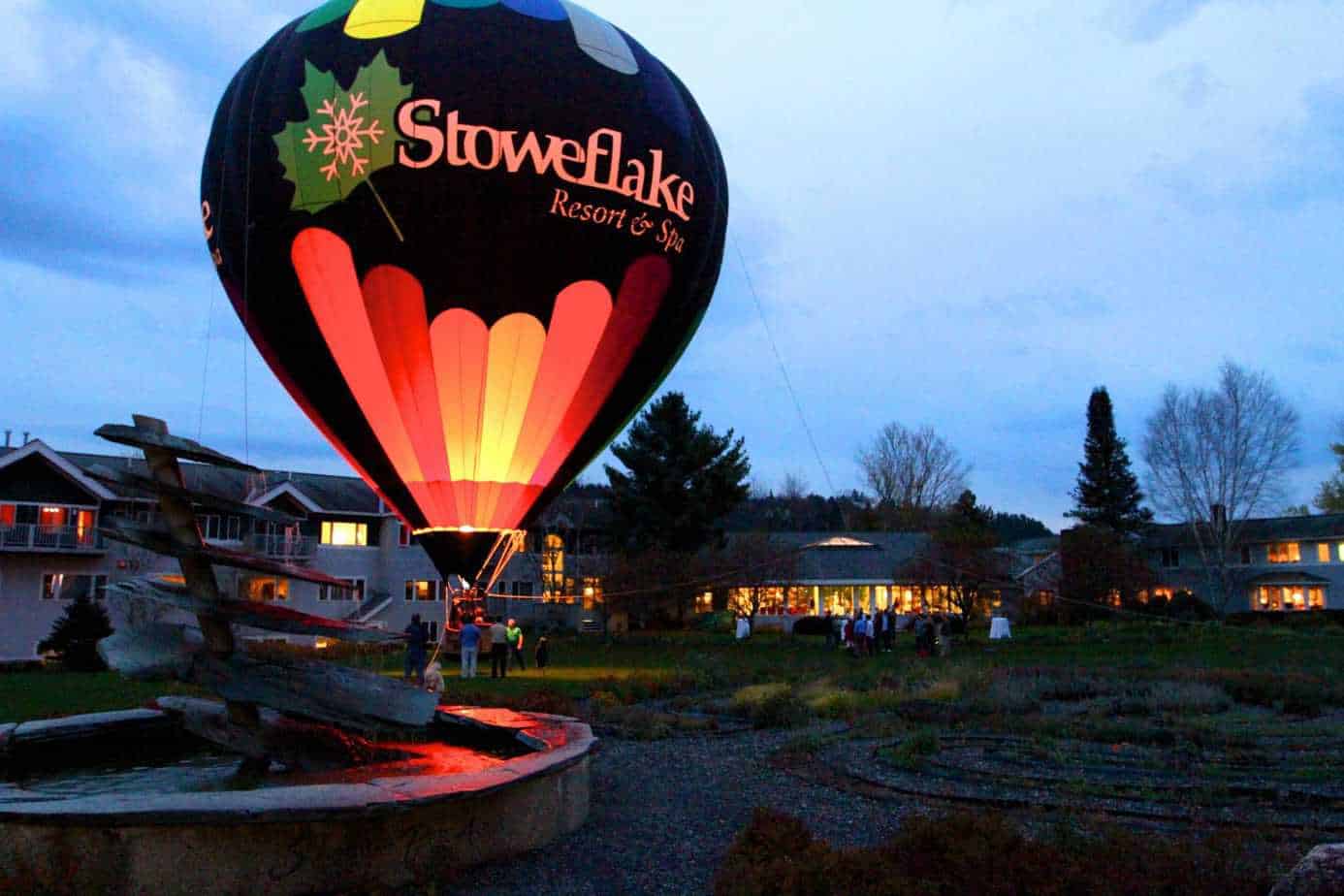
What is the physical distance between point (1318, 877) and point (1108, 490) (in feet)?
222

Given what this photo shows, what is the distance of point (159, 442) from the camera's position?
8391 millimetres

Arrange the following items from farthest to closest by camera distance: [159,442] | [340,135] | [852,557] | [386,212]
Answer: [852,557] < [340,135] < [386,212] < [159,442]

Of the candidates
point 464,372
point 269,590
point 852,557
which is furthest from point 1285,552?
point 464,372

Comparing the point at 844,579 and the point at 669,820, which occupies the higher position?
the point at 844,579

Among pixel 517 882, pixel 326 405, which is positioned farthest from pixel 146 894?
pixel 326 405

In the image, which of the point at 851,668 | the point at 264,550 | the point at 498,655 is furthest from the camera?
the point at 264,550

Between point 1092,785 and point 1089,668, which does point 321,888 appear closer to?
point 1092,785

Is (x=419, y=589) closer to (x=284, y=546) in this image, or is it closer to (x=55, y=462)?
(x=284, y=546)

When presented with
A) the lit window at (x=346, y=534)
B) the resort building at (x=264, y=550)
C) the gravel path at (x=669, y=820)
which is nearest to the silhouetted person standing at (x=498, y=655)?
the resort building at (x=264, y=550)

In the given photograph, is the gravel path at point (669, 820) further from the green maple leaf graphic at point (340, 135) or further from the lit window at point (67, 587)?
the lit window at point (67, 587)

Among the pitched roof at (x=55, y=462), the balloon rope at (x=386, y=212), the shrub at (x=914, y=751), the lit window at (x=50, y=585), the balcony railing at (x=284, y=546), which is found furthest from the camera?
the balcony railing at (x=284, y=546)

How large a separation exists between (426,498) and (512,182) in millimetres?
4168

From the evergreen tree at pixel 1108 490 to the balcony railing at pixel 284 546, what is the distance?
46.6 meters

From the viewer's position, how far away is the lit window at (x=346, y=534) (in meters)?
45.1
